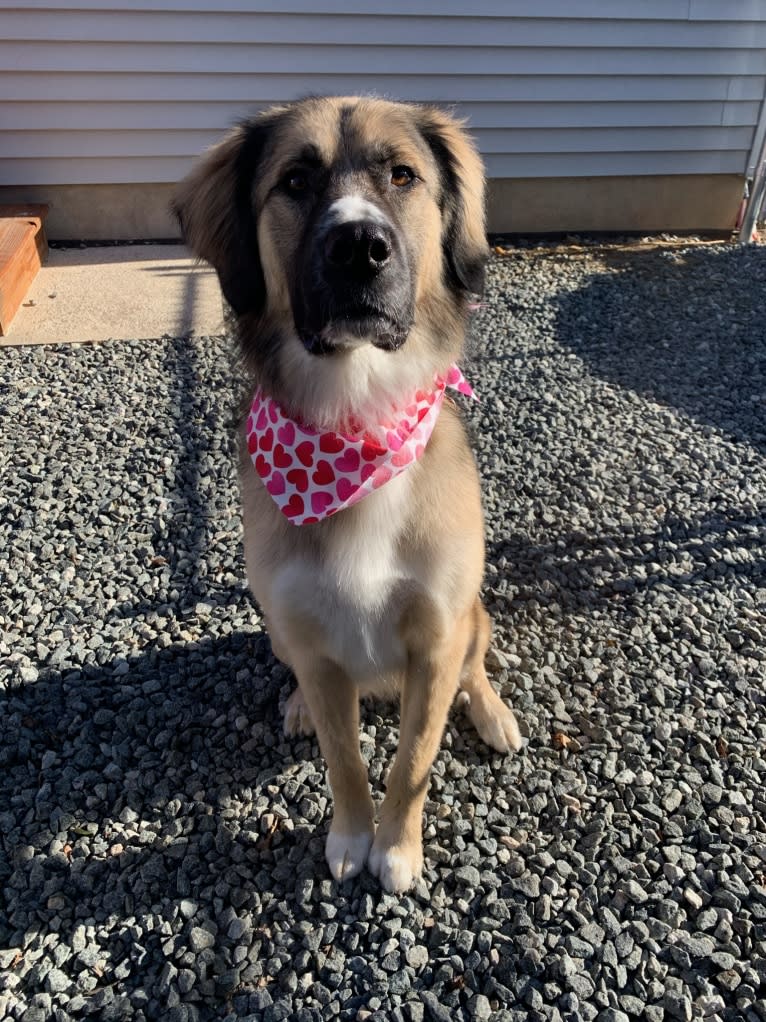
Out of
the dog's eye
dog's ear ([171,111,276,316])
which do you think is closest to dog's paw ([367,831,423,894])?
dog's ear ([171,111,276,316])

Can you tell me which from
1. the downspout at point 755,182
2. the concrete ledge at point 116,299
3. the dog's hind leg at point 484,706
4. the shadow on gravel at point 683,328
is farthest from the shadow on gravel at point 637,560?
the downspout at point 755,182

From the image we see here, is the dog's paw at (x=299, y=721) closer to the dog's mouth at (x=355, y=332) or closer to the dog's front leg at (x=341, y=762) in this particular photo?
the dog's front leg at (x=341, y=762)

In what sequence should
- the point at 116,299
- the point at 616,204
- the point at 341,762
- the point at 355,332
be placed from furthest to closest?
the point at 616,204, the point at 116,299, the point at 341,762, the point at 355,332

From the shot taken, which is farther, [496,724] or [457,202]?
[496,724]

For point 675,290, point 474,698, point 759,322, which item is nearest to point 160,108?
point 675,290

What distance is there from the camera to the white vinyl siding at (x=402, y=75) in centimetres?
609

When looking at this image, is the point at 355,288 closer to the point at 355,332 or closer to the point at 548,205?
the point at 355,332

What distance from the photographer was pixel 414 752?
2191mm

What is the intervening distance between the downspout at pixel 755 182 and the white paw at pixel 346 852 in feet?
22.9

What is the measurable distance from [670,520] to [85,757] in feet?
8.55

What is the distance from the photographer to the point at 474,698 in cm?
264

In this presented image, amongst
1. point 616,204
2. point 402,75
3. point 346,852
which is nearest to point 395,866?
point 346,852

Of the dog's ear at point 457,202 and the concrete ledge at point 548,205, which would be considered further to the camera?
the concrete ledge at point 548,205

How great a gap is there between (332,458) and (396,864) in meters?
1.12
